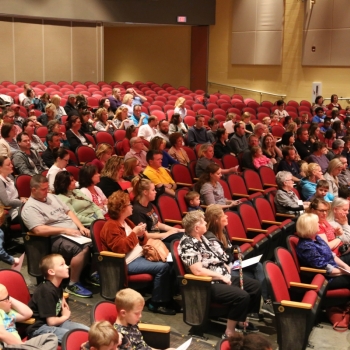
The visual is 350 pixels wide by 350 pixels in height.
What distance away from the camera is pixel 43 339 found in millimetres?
2885

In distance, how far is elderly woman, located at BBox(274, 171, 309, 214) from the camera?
230 inches

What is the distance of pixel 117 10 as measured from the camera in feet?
44.7

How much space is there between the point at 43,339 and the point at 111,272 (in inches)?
47.6

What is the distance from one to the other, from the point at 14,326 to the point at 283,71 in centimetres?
1261

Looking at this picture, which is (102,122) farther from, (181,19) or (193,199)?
(181,19)

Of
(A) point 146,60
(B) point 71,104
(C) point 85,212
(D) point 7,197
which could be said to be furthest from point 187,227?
(A) point 146,60

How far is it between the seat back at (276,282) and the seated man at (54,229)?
1410mm

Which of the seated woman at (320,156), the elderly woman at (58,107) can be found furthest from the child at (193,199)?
the elderly woman at (58,107)

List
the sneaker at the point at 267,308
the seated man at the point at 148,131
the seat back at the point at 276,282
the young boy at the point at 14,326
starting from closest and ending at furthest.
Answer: the young boy at the point at 14,326 < the seat back at the point at 276,282 < the sneaker at the point at 267,308 < the seated man at the point at 148,131

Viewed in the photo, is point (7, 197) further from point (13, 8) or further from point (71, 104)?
point (13, 8)

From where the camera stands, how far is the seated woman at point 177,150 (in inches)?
283

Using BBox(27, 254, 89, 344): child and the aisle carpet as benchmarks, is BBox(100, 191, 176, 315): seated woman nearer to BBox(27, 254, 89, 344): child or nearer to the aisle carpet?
the aisle carpet

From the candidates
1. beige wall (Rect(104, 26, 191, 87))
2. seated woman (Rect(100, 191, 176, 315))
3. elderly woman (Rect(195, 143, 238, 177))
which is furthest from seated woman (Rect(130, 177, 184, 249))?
beige wall (Rect(104, 26, 191, 87))

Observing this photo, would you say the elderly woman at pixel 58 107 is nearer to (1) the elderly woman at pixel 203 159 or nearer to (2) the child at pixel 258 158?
(1) the elderly woman at pixel 203 159
